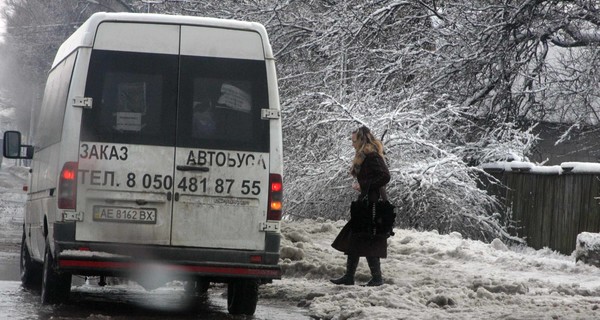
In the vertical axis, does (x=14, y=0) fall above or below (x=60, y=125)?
above

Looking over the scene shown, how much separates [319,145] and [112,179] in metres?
13.6

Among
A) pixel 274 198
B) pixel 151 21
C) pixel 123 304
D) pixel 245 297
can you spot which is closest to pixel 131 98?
pixel 151 21

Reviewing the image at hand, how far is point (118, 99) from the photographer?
31.5 ft

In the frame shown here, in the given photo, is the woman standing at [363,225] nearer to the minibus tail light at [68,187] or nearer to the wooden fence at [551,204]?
the minibus tail light at [68,187]

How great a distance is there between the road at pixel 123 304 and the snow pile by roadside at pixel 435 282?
500 millimetres

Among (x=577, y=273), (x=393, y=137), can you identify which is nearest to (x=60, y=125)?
(x=577, y=273)

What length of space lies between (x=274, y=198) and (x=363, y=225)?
9.39 ft

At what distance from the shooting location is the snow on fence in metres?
18.6

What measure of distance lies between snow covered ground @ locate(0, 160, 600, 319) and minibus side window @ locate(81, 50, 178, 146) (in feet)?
7.29

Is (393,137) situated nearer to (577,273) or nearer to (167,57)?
(577,273)

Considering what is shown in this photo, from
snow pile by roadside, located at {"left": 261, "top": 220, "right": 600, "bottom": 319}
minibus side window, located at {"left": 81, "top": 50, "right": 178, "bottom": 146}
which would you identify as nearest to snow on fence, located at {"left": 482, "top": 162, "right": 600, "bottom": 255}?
snow pile by roadside, located at {"left": 261, "top": 220, "right": 600, "bottom": 319}

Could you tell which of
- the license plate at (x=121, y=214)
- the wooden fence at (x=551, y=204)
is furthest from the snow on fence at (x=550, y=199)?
the license plate at (x=121, y=214)

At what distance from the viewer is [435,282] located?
12328mm

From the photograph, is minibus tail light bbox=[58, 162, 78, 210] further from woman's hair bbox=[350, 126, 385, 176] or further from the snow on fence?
the snow on fence
